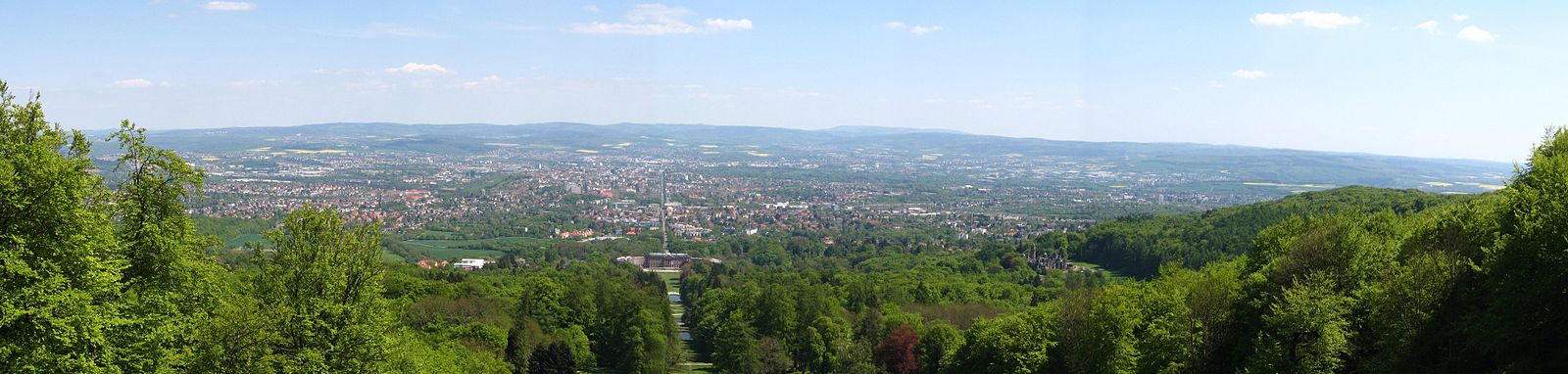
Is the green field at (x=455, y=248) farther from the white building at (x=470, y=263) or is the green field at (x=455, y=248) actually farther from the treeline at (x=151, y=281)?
the treeline at (x=151, y=281)

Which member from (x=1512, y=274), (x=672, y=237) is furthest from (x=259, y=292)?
(x=672, y=237)

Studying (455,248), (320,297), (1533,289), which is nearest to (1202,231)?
(1533,289)

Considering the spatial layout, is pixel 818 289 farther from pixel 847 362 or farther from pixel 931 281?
pixel 931 281

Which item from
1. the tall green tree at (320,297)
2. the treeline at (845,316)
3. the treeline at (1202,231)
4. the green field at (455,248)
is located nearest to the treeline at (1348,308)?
the treeline at (845,316)

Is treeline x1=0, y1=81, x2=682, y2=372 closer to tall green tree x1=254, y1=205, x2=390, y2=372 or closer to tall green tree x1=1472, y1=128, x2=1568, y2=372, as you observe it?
tall green tree x1=254, y1=205, x2=390, y2=372

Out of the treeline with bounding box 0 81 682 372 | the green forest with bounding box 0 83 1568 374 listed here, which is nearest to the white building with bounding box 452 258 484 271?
the green forest with bounding box 0 83 1568 374

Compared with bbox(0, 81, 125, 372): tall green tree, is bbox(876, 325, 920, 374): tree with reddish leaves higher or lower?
lower

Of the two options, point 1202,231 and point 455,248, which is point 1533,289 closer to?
point 1202,231
